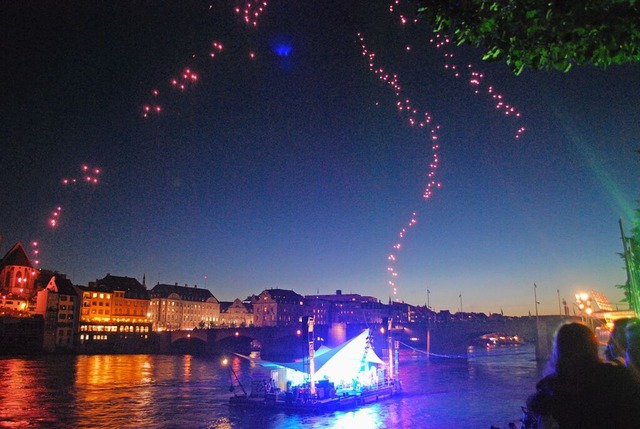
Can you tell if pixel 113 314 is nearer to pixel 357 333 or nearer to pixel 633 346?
pixel 357 333

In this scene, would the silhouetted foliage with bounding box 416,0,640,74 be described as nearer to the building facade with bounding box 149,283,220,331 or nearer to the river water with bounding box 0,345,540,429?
the river water with bounding box 0,345,540,429

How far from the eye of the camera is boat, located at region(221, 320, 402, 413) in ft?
125

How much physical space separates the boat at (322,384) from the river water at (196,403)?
997 millimetres

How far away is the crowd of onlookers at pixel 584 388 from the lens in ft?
13.2

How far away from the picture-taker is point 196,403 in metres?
44.1

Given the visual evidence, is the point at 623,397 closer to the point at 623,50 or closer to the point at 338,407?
the point at 623,50

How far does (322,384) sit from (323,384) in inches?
3.1

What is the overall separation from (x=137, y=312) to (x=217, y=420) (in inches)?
4245

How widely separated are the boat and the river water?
1.00 m

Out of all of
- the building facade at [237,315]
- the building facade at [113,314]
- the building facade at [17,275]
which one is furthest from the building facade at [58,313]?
the building facade at [237,315]

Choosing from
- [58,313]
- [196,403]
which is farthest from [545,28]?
[58,313]

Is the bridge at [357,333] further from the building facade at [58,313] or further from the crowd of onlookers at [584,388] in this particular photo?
the crowd of onlookers at [584,388]

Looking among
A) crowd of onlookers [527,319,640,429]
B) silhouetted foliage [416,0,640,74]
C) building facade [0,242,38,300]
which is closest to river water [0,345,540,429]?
silhouetted foliage [416,0,640,74]

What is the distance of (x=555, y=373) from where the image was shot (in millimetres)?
4289
